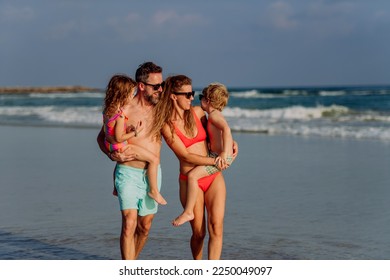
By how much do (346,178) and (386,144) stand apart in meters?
4.94

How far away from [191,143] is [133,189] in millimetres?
532

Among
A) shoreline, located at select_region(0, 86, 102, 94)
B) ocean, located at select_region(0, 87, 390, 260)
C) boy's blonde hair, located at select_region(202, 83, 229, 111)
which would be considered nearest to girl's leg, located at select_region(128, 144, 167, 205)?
boy's blonde hair, located at select_region(202, 83, 229, 111)

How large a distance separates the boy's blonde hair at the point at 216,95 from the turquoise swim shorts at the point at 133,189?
70 centimetres

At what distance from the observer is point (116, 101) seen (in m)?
4.89

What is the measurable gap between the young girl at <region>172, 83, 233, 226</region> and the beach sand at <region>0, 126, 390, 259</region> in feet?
4.13

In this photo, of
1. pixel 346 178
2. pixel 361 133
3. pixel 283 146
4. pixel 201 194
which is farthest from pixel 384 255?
pixel 361 133

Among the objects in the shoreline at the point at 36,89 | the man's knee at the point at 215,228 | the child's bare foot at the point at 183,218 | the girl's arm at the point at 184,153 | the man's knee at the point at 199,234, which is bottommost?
the shoreline at the point at 36,89

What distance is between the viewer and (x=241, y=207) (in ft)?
26.1

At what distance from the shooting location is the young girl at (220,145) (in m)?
4.91

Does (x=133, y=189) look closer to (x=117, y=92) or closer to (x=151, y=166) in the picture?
(x=151, y=166)

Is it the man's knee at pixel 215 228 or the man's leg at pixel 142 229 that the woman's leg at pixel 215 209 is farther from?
the man's leg at pixel 142 229

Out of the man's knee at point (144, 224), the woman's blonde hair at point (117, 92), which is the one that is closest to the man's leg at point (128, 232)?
the man's knee at point (144, 224)

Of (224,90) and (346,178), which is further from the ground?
(224,90)

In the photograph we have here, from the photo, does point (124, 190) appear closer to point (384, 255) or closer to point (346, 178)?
point (384, 255)
